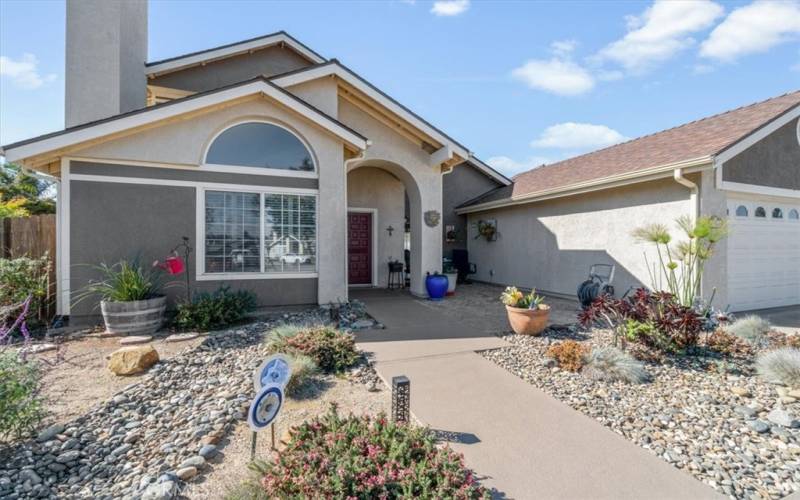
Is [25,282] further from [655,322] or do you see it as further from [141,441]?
[655,322]

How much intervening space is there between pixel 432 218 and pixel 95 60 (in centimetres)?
1015

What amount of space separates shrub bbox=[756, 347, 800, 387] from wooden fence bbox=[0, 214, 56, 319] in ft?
39.6

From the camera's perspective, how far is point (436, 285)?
9.89 m

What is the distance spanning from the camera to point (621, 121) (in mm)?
13930

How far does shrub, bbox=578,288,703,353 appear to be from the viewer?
214 inches

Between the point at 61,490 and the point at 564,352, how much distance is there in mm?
5352

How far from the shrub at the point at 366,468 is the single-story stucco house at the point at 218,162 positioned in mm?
5648

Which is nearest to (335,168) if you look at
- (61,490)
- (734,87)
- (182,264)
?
(182,264)

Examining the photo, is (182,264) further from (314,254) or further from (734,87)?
(734,87)

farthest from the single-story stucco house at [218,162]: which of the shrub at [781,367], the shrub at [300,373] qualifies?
the shrub at [781,367]

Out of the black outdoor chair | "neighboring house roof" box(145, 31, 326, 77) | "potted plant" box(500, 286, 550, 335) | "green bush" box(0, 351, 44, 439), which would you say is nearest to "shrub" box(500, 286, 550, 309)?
"potted plant" box(500, 286, 550, 335)

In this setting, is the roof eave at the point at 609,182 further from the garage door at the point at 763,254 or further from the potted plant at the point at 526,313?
the potted plant at the point at 526,313

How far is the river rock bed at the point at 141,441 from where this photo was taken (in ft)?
8.84

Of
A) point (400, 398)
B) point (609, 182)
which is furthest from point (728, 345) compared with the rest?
point (400, 398)
